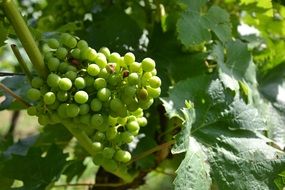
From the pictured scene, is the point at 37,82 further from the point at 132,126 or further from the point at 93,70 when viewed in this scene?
the point at 132,126

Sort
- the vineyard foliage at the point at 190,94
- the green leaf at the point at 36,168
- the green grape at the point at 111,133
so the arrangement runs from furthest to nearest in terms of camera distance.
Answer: the green leaf at the point at 36,168 → the vineyard foliage at the point at 190,94 → the green grape at the point at 111,133

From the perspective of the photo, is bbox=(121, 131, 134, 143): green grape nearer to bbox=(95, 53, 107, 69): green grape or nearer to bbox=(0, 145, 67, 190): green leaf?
bbox=(95, 53, 107, 69): green grape

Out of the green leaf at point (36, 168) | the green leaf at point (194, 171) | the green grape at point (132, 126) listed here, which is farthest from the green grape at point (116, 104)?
the green leaf at point (36, 168)

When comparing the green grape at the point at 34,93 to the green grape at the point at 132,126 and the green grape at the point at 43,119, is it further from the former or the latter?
the green grape at the point at 132,126

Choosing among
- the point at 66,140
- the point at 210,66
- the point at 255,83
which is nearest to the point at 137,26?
the point at 210,66

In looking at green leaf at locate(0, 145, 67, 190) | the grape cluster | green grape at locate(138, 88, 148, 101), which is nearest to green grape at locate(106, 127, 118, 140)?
the grape cluster

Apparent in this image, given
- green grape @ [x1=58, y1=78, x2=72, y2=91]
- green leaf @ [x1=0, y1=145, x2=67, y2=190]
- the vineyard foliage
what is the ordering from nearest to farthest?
1. green grape @ [x1=58, y1=78, x2=72, y2=91]
2. the vineyard foliage
3. green leaf @ [x1=0, y1=145, x2=67, y2=190]
